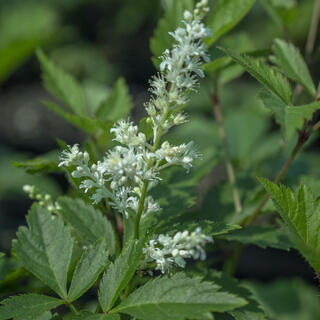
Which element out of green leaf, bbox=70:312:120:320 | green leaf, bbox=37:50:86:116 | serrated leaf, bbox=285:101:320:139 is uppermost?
green leaf, bbox=37:50:86:116

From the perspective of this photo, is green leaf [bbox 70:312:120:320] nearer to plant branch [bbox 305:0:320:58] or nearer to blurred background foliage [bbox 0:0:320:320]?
blurred background foliage [bbox 0:0:320:320]

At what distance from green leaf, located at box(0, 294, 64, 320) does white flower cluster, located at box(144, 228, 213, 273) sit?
0.27m

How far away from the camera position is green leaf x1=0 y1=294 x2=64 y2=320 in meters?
A: 1.07

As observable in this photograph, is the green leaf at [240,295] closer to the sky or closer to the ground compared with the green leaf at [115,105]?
closer to the ground

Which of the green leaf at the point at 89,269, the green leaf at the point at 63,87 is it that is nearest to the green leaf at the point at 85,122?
the green leaf at the point at 63,87

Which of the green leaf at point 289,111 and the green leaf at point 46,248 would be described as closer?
the green leaf at point 289,111

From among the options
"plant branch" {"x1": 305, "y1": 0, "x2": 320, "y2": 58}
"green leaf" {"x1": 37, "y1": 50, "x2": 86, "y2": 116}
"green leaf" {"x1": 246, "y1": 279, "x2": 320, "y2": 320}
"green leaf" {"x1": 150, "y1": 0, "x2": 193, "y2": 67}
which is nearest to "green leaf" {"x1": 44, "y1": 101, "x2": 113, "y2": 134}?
"green leaf" {"x1": 37, "y1": 50, "x2": 86, "y2": 116}

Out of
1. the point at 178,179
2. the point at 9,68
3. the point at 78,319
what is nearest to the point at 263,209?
the point at 178,179

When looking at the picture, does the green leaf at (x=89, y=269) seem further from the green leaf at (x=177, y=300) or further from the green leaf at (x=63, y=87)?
the green leaf at (x=63, y=87)

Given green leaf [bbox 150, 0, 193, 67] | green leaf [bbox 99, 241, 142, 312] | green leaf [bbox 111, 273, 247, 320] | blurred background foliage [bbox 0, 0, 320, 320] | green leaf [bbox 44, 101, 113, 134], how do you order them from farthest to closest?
1. blurred background foliage [bbox 0, 0, 320, 320]
2. green leaf [bbox 150, 0, 193, 67]
3. green leaf [bbox 44, 101, 113, 134]
4. green leaf [bbox 99, 241, 142, 312]
5. green leaf [bbox 111, 273, 247, 320]

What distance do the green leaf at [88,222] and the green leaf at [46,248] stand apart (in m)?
0.09

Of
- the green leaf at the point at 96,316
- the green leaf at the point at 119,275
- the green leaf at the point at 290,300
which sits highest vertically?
the green leaf at the point at 119,275

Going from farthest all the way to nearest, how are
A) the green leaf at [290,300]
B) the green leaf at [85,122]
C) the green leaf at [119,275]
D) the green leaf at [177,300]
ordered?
the green leaf at [290,300] < the green leaf at [85,122] < the green leaf at [119,275] < the green leaf at [177,300]

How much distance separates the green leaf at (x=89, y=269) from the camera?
113 cm
